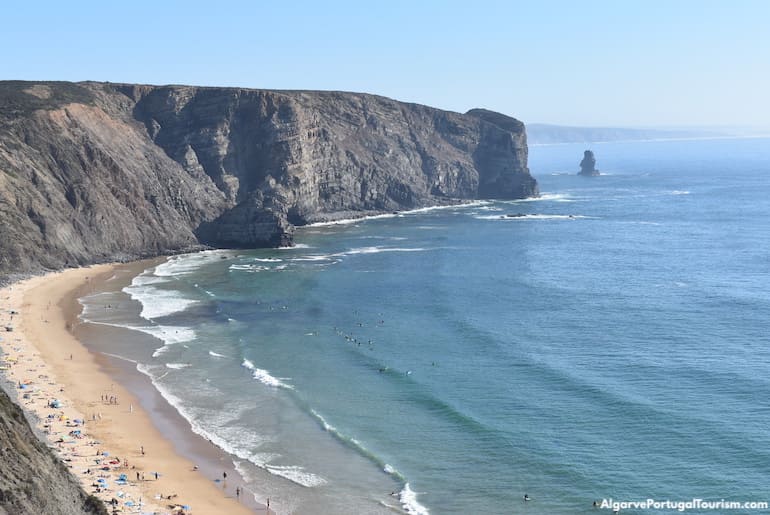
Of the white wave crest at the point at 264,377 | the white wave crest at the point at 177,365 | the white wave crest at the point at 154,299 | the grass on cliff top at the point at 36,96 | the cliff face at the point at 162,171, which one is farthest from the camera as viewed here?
the grass on cliff top at the point at 36,96

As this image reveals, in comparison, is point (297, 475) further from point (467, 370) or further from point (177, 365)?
point (177, 365)

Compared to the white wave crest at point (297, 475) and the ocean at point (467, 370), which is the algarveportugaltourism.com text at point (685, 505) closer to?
the ocean at point (467, 370)

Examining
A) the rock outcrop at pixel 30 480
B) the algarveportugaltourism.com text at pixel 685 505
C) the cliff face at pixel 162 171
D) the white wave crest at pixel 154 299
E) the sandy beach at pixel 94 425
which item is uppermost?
the cliff face at pixel 162 171

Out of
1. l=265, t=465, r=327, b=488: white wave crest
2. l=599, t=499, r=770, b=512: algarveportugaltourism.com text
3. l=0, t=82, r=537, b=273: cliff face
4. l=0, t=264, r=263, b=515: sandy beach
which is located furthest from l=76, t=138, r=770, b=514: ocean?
l=0, t=82, r=537, b=273: cliff face

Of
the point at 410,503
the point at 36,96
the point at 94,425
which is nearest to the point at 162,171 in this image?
the point at 36,96

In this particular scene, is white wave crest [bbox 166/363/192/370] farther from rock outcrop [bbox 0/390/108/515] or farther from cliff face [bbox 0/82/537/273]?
cliff face [bbox 0/82/537/273]

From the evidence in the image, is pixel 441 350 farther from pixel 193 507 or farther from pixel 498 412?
pixel 193 507

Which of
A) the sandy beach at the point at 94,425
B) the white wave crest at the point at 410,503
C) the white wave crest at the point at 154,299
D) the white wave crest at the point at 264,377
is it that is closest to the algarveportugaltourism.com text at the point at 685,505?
the white wave crest at the point at 410,503
